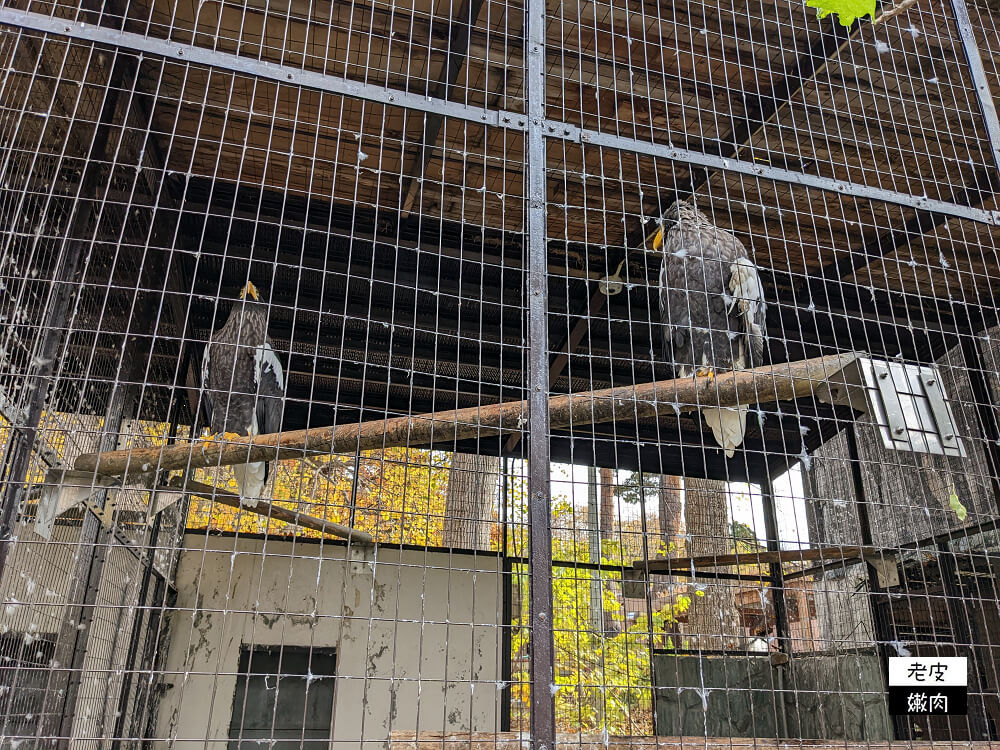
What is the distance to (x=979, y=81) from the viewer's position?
272cm

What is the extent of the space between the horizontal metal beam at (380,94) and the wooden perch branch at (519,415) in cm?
64

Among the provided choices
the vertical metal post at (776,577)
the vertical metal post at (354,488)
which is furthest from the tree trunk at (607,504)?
the vertical metal post at (354,488)

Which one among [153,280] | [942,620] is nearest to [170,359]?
[153,280]

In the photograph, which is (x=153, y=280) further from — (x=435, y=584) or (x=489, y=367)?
(x=435, y=584)

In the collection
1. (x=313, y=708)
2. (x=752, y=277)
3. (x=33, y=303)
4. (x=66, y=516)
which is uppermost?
(x=752, y=277)

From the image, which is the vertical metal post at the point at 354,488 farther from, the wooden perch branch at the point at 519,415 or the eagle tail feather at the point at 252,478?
the eagle tail feather at the point at 252,478

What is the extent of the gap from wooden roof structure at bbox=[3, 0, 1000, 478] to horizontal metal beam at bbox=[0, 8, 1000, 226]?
39 millimetres

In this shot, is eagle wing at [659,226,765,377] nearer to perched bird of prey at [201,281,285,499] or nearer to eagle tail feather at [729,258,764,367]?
eagle tail feather at [729,258,764,367]

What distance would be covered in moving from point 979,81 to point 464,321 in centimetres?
→ 302

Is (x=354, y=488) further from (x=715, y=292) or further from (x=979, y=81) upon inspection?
(x=979, y=81)

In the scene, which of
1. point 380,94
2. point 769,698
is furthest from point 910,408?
point 769,698

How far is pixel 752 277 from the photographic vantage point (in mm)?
3359

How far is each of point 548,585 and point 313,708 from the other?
415cm

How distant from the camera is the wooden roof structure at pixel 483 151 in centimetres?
264
